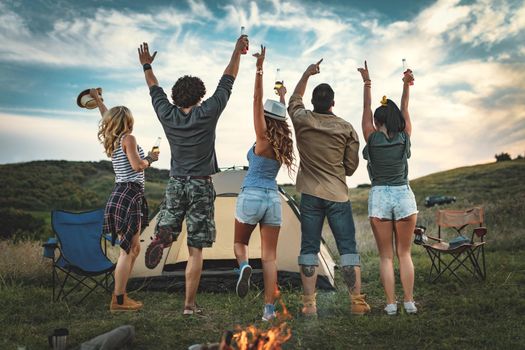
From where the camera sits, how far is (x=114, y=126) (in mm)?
4836

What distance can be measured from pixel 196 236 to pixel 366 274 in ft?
11.9

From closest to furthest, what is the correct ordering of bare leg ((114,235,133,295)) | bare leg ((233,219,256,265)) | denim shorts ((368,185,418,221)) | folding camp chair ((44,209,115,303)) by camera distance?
bare leg ((233,219,256,265)) < denim shorts ((368,185,418,221)) < bare leg ((114,235,133,295)) < folding camp chair ((44,209,115,303))

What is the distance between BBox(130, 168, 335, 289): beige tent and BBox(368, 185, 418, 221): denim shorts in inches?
63.5

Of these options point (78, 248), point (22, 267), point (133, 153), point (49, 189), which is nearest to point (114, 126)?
point (133, 153)

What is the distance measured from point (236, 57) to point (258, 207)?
4.13 ft

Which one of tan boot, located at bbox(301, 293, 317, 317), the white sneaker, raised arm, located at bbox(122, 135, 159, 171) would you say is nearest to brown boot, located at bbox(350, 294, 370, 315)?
the white sneaker

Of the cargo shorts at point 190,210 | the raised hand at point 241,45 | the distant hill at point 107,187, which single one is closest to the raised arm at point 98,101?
the cargo shorts at point 190,210

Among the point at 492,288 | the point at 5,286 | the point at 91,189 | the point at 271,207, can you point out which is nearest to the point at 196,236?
the point at 271,207

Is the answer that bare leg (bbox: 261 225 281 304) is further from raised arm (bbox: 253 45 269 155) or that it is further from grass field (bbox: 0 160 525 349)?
raised arm (bbox: 253 45 269 155)

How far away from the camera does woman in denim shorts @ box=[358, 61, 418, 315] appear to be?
15.5ft

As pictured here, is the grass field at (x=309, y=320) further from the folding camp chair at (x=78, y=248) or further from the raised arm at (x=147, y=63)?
the raised arm at (x=147, y=63)

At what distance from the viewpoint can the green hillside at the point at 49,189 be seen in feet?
41.5

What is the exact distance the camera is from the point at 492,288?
6.18 m

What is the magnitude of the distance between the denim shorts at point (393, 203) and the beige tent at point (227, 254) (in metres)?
1.61
